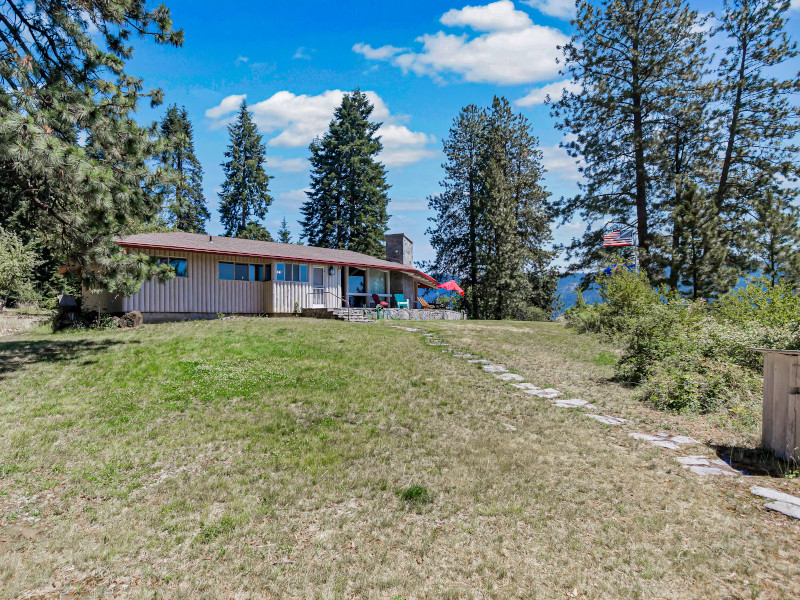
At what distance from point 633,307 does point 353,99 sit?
35936 millimetres

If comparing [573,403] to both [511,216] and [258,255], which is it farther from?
[511,216]

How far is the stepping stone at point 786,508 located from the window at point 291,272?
58.7 ft

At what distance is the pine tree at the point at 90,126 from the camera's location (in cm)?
806

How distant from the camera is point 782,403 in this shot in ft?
16.4

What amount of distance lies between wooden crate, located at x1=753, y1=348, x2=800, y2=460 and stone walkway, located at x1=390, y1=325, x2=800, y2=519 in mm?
657

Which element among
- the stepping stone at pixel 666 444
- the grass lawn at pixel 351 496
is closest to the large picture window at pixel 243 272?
the grass lawn at pixel 351 496

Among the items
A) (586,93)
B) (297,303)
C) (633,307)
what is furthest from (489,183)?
(633,307)

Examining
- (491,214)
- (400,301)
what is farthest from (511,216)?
(400,301)

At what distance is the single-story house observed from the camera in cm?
1617

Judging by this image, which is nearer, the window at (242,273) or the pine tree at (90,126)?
the pine tree at (90,126)

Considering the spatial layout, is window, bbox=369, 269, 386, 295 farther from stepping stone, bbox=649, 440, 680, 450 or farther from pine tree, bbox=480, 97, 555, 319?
stepping stone, bbox=649, 440, 680, 450

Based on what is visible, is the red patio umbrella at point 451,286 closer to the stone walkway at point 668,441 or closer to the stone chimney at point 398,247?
the stone chimney at point 398,247

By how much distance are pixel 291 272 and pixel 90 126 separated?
11.5 meters

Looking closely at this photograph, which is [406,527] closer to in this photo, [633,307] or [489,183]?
[633,307]
